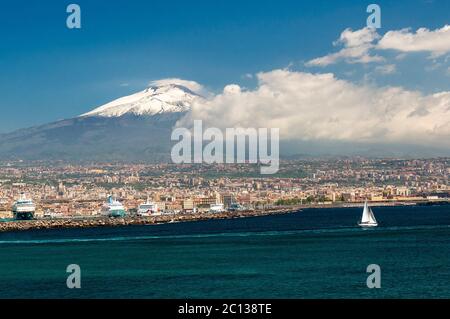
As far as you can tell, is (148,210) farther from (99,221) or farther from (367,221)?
(367,221)

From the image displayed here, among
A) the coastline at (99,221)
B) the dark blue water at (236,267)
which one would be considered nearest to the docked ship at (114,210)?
the coastline at (99,221)

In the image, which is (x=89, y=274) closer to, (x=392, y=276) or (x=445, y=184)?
(x=392, y=276)

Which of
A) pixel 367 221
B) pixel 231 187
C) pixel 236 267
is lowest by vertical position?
pixel 236 267

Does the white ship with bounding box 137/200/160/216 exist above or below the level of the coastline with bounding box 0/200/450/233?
above

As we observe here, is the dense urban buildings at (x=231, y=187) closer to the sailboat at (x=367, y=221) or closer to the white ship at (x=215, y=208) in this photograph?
the white ship at (x=215, y=208)

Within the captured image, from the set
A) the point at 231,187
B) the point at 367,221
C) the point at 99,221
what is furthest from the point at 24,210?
the point at 231,187

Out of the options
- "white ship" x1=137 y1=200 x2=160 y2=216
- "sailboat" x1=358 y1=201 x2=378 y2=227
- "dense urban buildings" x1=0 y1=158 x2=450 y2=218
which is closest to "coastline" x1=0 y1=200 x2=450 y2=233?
"white ship" x1=137 y1=200 x2=160 y2=216

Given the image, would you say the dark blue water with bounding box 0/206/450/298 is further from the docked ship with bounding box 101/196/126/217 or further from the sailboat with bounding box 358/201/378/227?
the docked ship with bounding box 101/196/126/217

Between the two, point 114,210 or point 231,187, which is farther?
point 231,187
